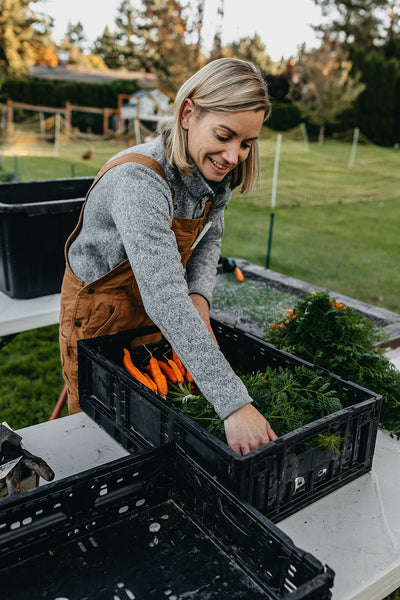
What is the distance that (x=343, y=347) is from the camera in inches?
71.6

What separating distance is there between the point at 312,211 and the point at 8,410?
8.87m

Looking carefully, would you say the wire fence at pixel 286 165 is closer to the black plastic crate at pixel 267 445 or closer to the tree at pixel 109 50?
the black plastic crate at pixel 267 445

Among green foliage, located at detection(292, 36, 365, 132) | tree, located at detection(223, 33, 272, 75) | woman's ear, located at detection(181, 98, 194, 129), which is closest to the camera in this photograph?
woman's ear, located at detection(181, 98, 194, 129)

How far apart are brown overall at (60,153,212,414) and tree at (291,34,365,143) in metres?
28.9

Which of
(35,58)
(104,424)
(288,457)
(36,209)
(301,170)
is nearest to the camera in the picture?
(288,457)

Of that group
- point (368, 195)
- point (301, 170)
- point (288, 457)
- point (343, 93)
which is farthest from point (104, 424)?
point (343, 93)

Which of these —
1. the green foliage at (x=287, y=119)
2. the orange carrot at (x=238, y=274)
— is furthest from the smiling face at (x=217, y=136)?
the green foliage at (x=287, y=119)

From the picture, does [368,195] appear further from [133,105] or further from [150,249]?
[133,105]

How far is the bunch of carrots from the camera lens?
5.51 ft

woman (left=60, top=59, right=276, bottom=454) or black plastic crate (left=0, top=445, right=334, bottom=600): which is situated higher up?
woman (left=60, top=59, right=276, bottom=454)

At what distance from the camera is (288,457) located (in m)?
1.27

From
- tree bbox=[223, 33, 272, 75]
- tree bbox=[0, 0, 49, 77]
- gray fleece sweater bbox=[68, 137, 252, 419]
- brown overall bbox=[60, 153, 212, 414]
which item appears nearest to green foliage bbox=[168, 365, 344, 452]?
gray fleece sweater bbox=[68, 137, 252, 419]

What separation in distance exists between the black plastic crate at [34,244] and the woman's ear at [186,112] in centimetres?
138

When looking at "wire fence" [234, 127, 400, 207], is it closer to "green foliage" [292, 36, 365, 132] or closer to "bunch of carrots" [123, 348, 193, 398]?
"green foliage" [292, 36, 365, 132]
